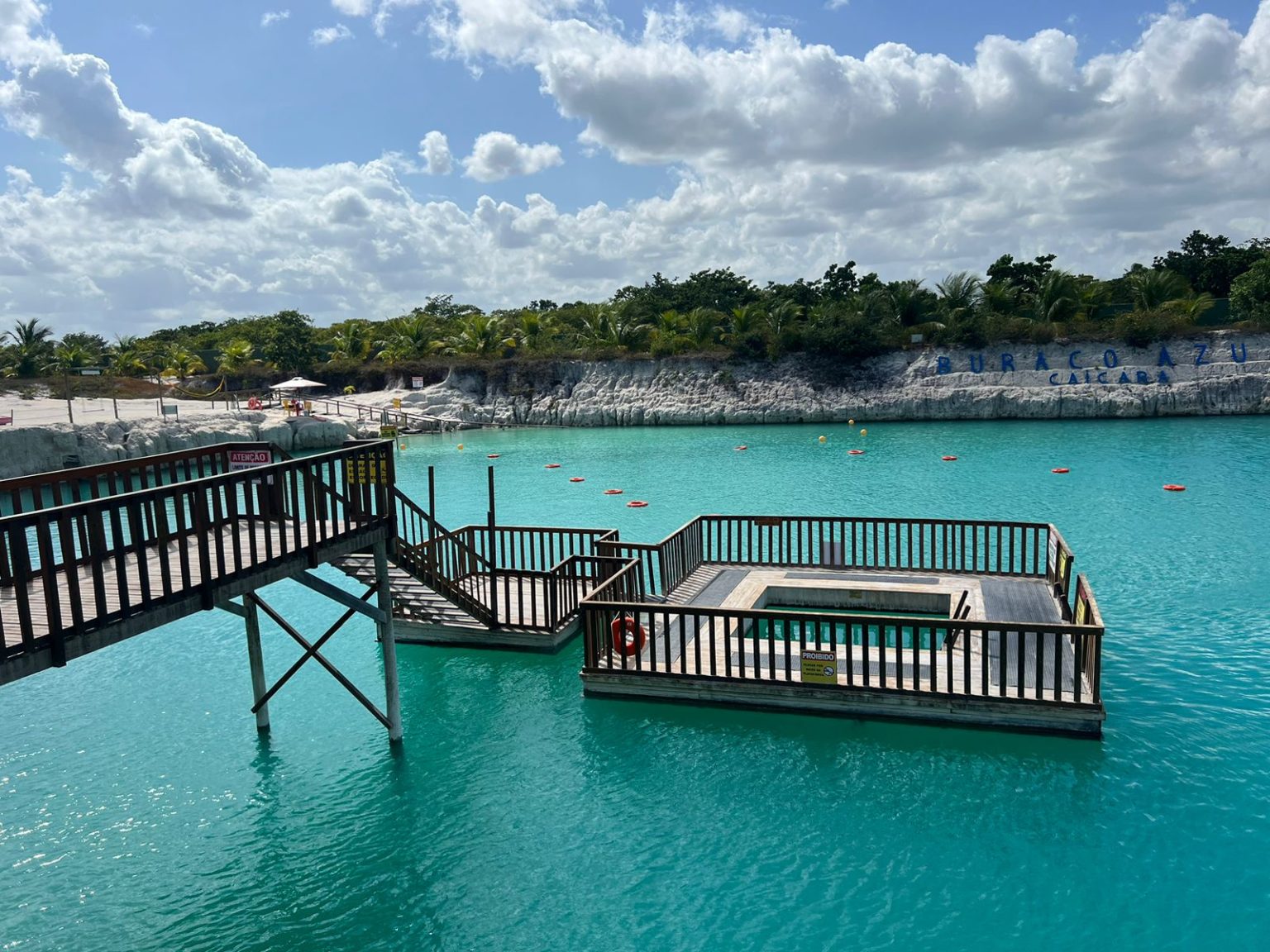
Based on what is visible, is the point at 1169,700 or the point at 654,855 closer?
the point at 654,855

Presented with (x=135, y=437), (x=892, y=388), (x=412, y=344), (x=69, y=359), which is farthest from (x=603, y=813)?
(x=69, y=359)

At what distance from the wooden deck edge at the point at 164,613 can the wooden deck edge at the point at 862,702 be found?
12.6 feet

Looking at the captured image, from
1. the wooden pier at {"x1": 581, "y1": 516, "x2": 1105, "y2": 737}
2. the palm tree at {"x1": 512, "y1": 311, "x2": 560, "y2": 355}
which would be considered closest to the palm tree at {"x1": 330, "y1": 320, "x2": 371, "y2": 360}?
the palm tree at {"x1": 512, "y1": 311, "x2": 560, "y2": 355}

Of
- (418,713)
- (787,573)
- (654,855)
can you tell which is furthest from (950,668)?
(418,713)

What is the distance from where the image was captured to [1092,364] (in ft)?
153

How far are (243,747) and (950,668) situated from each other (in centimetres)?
829

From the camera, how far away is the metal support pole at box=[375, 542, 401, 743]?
10.4 m

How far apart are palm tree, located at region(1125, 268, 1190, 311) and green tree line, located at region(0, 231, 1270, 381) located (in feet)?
0.26

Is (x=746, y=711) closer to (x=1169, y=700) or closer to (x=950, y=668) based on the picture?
(x=950, y=668)

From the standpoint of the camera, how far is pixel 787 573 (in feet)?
49.5

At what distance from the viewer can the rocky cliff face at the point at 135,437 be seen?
34469mm

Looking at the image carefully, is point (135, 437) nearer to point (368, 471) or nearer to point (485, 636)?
point (485, 636)

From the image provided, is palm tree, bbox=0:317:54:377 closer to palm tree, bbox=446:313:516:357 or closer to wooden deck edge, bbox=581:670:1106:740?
palm tree, bbox=446:313:516:357

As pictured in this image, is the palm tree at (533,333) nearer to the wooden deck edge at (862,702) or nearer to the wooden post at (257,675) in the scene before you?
the wooden post at (257,675)
